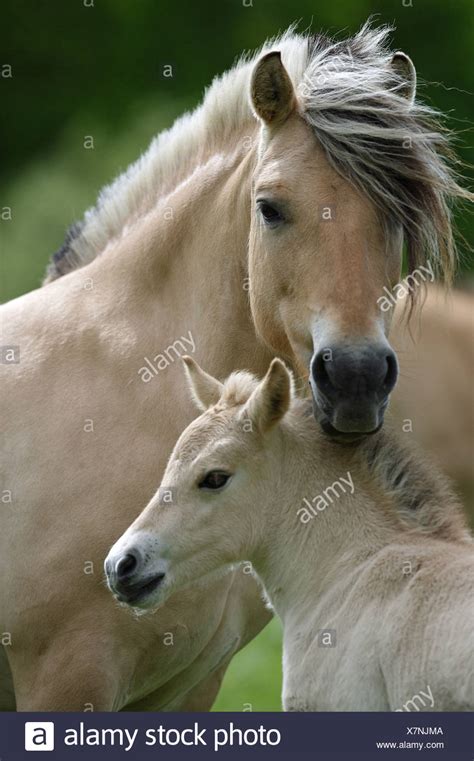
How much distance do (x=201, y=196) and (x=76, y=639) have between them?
5.38ft

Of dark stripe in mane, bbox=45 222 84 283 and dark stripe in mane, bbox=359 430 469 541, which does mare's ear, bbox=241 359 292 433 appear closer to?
dark stripe in mane, bbox=359 430 469 541

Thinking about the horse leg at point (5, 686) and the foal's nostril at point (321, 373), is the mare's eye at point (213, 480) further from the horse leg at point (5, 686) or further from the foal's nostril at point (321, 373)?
the horse leg at point (5, 686)

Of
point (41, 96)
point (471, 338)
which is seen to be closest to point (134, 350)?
point (471, 338)

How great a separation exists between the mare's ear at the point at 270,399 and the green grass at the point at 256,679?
346cm

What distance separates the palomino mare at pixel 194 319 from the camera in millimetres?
4098

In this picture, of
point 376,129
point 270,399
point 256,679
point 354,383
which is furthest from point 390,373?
point 256,679

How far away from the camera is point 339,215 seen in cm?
408

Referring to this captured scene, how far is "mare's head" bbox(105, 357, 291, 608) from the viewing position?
13.4 ft

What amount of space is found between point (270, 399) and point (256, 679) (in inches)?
190

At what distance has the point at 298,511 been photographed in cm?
432

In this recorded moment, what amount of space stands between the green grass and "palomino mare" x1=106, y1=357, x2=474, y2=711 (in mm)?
3210

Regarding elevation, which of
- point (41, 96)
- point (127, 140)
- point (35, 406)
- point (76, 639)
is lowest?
point (76, 639)

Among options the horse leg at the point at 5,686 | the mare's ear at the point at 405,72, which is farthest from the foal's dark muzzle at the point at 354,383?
the horse leg at the point at 5,686

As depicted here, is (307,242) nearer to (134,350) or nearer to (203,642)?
(134,350)
